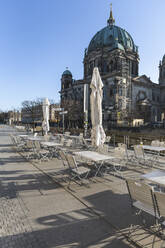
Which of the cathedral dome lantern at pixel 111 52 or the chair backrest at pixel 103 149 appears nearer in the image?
the chair backrest at pixel 103 149

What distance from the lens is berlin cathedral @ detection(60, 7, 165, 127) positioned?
50.9 meters

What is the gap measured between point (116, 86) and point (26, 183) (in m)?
50.4

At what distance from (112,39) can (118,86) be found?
75.3 feet

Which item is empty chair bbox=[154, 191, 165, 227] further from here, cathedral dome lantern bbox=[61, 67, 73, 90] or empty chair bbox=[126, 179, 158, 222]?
cathedral dome lantern bbox=[61, 67, 73, 90]

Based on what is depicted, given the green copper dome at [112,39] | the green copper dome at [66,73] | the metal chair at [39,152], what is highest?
the green copper dome at [112,39]

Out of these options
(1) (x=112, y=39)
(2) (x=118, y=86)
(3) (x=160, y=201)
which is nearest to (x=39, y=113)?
(2) (x=118, y=86)

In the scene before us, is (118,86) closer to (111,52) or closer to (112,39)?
(111,52)

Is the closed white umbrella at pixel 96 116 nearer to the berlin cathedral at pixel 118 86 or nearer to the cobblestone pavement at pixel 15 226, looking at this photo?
the cobblestone pavement at pixel 15 226

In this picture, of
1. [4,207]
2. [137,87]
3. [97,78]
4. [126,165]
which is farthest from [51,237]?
[137,87]

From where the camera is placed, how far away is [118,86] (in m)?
53.1

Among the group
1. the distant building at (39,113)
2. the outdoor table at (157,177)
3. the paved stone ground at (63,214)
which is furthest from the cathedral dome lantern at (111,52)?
the outdoor table at (157,177)

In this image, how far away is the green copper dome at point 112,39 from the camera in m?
63.9

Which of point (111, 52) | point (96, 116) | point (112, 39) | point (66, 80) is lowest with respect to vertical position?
point (96, 116)

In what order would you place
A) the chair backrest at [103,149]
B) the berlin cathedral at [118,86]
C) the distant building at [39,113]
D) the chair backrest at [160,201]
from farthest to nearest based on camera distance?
the berlin cathedral at [118,86], the distant building at [39,113], the chair backrest at [103,149], the chair backrest at [160,201]
